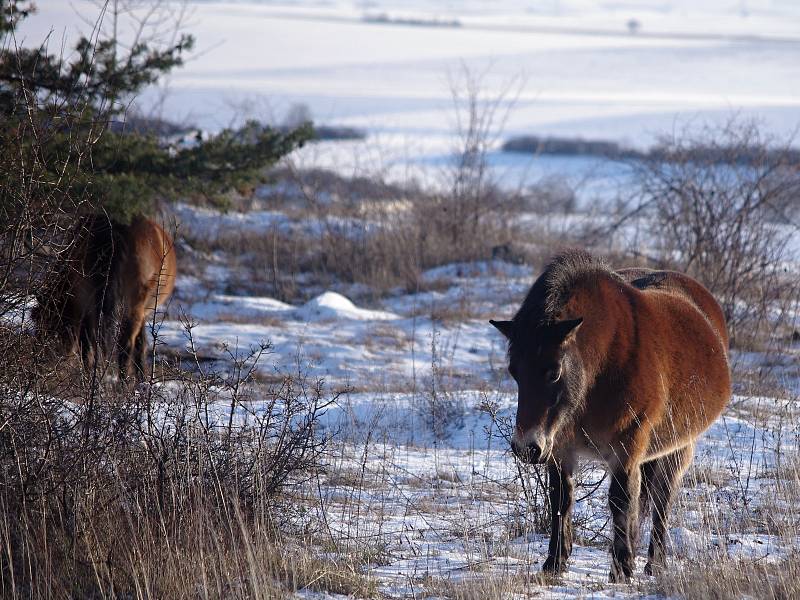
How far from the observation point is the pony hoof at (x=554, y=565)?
15.1 feet

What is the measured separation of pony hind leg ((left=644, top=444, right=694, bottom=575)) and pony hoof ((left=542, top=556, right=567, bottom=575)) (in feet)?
1.83

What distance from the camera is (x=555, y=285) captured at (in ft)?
14.9

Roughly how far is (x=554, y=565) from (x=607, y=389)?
3.11 ft

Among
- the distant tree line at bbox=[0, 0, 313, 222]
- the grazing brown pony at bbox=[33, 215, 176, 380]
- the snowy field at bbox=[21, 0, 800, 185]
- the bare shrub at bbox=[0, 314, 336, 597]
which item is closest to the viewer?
the bare shrub at bbox=[0, 314, 336, 597]

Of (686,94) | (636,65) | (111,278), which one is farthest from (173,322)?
(636,65)

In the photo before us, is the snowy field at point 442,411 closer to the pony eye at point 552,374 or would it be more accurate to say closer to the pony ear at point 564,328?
the pony eye at point 552,374

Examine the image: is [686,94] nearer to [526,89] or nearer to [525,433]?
[526,89]

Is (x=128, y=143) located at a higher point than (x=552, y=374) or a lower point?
higher

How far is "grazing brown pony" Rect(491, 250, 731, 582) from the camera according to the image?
14.3ft

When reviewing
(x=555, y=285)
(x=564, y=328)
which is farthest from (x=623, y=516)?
(x=555, y=285)

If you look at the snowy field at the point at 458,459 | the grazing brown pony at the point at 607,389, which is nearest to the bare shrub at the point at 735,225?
the snowy field at the point at 458,459

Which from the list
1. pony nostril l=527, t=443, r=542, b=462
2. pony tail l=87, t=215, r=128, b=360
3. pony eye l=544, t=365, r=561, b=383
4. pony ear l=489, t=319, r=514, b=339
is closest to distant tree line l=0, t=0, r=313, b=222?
pony tail l=87, t=215, r=128, b=360

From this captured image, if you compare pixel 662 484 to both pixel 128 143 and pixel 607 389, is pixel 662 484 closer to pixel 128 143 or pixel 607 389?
pixel 607 389

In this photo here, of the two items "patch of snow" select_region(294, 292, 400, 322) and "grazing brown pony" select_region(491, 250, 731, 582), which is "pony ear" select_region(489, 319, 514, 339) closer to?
"grazing brown pony" select_region(491, 250, 731, 582)
